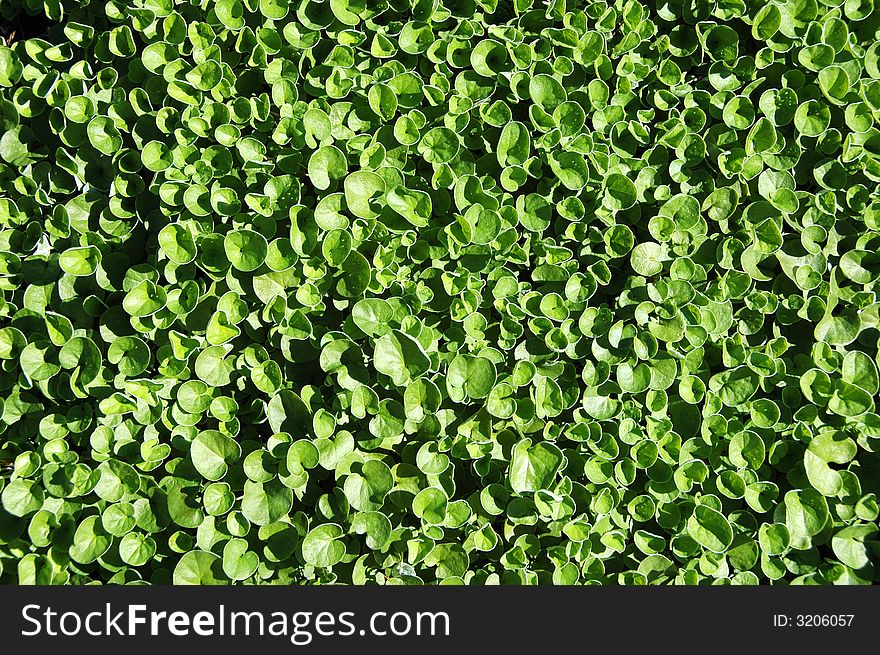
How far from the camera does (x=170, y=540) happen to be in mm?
1653

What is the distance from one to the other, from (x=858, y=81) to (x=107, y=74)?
2032 mm

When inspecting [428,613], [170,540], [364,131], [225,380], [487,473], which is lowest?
[428,613]

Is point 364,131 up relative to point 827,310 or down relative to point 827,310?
up

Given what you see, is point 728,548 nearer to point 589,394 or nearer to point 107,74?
point 589,394

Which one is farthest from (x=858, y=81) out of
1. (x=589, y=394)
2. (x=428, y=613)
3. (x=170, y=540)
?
(x=170, y=540)

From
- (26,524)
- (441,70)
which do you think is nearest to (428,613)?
(26,524)

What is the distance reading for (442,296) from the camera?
1.72m

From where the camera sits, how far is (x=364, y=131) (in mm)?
1801

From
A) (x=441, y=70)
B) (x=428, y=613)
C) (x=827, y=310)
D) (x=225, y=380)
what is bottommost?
(x=428, y=613)

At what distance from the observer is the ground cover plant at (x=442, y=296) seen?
167cm

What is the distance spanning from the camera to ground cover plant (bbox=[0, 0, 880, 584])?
167 cm

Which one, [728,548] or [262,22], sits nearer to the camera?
[728,548]

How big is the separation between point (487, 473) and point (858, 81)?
1.44 m

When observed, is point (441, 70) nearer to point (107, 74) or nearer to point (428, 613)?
point (107, 74)
